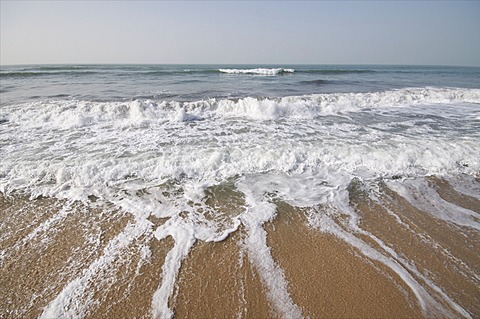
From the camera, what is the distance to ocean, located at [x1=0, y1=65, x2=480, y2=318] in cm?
246

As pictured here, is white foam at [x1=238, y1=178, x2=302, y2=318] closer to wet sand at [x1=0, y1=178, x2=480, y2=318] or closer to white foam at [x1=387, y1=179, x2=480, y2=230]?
wet sand at [x1=0, y1=178, x2=480, y2=318]

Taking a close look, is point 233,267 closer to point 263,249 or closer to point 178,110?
point 263,249

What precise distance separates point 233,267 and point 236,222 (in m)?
0.79

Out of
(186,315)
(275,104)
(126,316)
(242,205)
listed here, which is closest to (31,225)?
(126,316)

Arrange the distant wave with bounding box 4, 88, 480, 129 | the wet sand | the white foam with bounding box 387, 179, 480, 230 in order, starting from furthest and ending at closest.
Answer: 1. the distant wave with bounding box 4, 88, 480, 129
2. the white foam with bounding box 387, 179, 480, 230
3. the wet sand

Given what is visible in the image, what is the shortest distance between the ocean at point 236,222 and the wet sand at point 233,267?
2cm

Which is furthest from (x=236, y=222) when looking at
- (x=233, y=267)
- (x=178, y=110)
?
(x=178, y=110)

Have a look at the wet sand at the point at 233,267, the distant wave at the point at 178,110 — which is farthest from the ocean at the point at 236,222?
the distant wave at the point at 178,110

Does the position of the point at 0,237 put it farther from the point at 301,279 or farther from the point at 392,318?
the point at 392,318

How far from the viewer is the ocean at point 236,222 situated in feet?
8.05

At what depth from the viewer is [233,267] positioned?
2809 millimetres

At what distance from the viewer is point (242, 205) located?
3.90 meters

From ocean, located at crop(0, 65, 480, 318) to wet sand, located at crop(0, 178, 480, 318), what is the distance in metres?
0.02

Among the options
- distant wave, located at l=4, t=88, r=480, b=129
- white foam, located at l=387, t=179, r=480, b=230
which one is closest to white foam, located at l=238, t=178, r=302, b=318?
white foam, located at l=387, t=179, r=480, b=230
